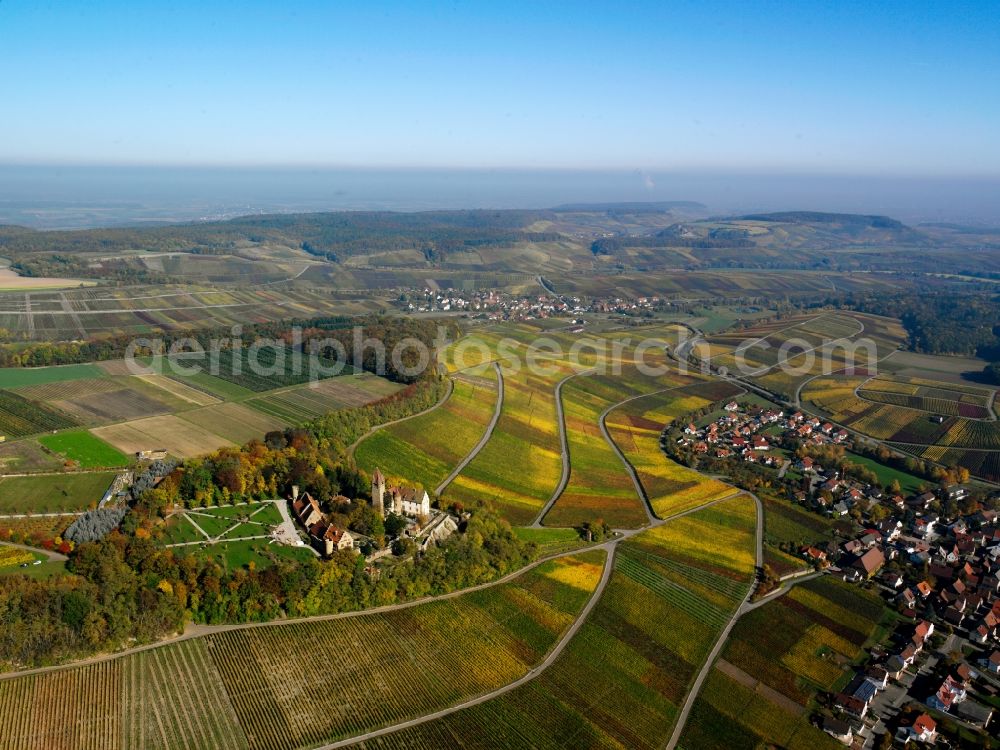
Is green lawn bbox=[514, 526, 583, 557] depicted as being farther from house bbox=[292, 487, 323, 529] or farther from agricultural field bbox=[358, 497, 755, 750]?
house bbox=[292, 487, 323, 529]

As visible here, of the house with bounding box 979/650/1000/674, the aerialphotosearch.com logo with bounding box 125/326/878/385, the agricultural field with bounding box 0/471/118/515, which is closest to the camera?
the house with bounding box 979/650/1000/674

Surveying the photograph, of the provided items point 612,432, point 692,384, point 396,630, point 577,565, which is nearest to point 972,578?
point 577,565

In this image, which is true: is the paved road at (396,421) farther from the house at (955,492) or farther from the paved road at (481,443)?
the house at (955,492)

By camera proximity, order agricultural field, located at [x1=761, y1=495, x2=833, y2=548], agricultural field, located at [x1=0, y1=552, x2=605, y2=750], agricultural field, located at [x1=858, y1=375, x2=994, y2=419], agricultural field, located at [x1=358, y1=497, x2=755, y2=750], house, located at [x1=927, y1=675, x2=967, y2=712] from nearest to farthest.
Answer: agricultural field, located at [x1=0, y1=552, x2=605, y2=750], agricultural field, located at [x1=358, y1=497, x2=755, y2=750], house, located at [x1=927, y1=675, x2=967, y2=712], agricultural field, located at [x1=761, y1=495, x2=833, y2=548], agricultural field, located at [x1=858, y1=375, x2=994, y2=419]

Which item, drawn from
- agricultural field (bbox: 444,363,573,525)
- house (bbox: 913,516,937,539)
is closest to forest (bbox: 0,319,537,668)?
agricultural field (bbox: 444,363,573,525)

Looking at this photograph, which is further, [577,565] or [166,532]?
[577,565]

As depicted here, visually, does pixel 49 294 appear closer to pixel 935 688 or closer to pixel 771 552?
pixel 771 552
